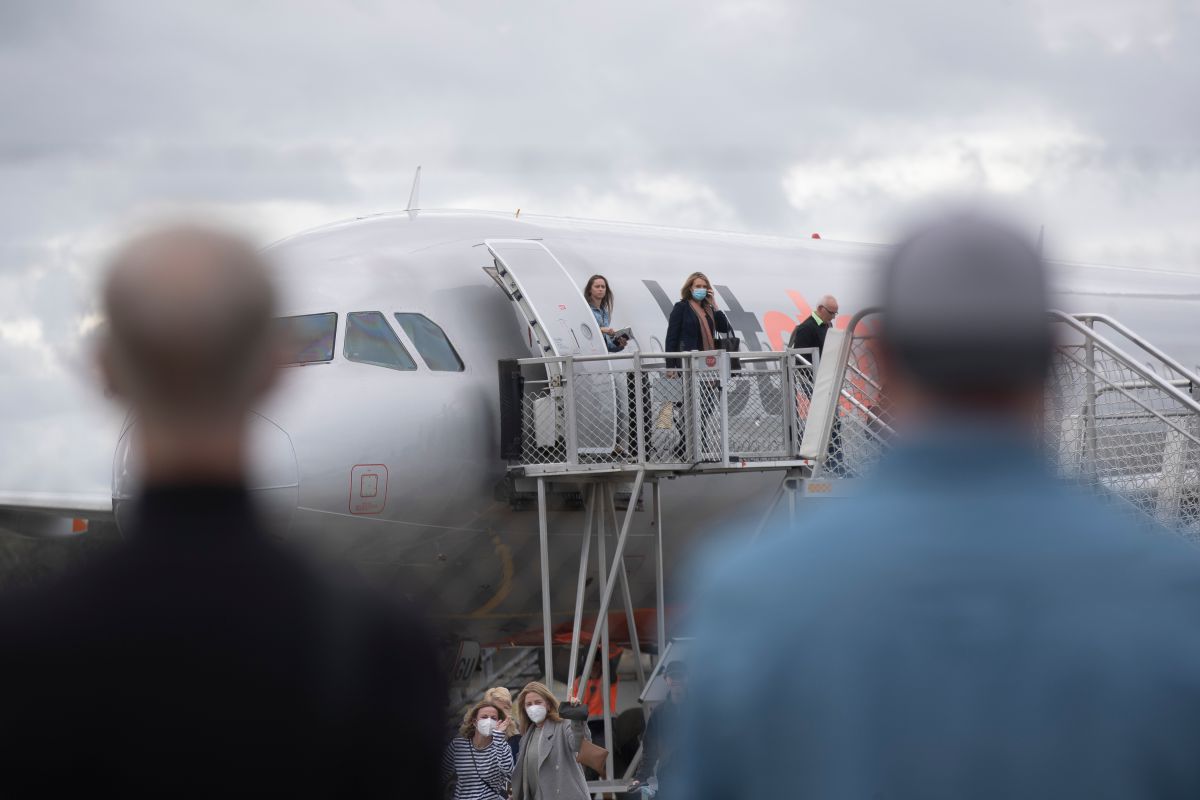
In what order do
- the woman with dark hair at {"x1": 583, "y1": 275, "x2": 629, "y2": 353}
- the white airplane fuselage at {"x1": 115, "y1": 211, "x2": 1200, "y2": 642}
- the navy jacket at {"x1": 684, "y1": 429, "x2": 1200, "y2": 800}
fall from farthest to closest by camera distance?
the woman with dark hair at {"x1": 583, "y1": 275, "x2": 629, "y2": 353}
the white airplane fuselage at {"x1": 115, "y1": 211, "x2": 1200, "y2": 642}
the navy jacket at {"x1": 684, "y1": 429, "x2": 1200, "y2": 800}

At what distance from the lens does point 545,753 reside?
35.9ft

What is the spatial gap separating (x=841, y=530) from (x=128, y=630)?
948mm

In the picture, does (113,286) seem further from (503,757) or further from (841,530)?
(503,757)

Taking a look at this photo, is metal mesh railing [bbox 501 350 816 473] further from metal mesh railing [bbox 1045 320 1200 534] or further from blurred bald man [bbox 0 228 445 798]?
blurred bald man [bbox 0 228 445 798]

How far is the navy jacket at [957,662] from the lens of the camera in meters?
1.90

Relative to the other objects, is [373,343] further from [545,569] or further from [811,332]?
[811,332]

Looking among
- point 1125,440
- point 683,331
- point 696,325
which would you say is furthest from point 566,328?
point 1125,440

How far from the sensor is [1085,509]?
2.04 m

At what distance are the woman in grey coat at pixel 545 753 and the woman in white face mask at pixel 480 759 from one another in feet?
0.57

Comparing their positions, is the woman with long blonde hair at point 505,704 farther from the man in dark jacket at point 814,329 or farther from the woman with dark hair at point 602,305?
the man in dark jacket at point 814,329

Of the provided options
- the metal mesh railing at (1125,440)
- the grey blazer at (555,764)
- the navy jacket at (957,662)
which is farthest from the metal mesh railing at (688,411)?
the navy jacket at (957,662)

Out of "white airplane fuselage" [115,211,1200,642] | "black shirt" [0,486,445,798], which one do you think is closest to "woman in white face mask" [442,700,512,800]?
"white airplane fuselage" [115,211,1200,642]

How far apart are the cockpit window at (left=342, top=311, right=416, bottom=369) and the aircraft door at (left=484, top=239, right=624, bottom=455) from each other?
3.23 ft

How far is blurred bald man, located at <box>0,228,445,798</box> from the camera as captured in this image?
2.16 metres
